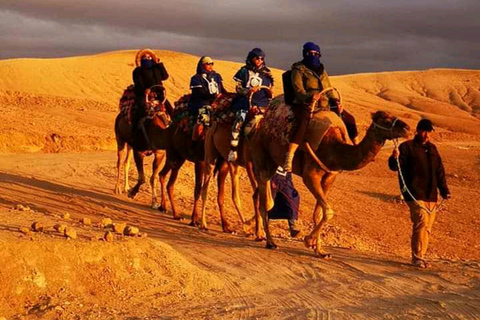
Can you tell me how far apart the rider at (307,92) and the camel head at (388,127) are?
118cm

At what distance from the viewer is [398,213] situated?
17828 millimetres

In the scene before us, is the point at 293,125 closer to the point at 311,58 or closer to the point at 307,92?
the point at 307,92

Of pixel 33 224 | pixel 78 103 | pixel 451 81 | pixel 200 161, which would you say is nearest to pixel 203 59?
pixel 200 161

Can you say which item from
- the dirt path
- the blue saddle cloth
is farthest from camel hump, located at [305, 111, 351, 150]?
the blue saddle cloth

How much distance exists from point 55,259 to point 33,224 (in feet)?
4.40

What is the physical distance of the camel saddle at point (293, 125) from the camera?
33.0 feet

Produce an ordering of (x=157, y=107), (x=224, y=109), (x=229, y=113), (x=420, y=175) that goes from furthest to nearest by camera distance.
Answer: (x=157, y=107) < (x=224, y=109) < (x=229, y=113) < (x=420, y=175)

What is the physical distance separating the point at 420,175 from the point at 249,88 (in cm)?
336

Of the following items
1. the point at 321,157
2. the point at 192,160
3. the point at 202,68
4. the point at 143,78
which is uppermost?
the point at 202,68

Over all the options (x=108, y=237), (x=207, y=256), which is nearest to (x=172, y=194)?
(x=207, y=256)

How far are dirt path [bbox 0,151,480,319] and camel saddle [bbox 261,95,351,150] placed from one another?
170 cm

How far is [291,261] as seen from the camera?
998cm

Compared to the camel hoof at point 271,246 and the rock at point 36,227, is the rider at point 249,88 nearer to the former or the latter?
the camel hoof at point 271,246

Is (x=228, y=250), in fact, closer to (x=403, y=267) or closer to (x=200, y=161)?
(x=403, y=267)
